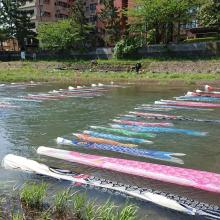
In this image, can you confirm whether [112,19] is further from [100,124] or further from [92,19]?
[100,124]

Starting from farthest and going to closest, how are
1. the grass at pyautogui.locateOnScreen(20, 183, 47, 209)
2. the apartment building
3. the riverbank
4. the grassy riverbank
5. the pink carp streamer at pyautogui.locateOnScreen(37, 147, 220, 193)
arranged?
the apartment building, the riverbank, the pink carp streamer at pyautogui.locateOnScreen(37, 147, 220, 193), the grass at pyautogui.locateOnScreen(20, 183, 47, 209), the grassy riverbank

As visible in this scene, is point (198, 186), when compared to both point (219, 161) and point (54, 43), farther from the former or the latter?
point (54, 43)

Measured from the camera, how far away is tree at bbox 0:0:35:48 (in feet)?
204

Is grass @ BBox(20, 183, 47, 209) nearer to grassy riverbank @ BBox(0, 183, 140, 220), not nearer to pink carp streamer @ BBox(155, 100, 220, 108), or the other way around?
grassy riverbank @ BBox(0, 183, 140, 220)

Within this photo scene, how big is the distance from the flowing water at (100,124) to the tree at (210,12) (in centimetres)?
1636

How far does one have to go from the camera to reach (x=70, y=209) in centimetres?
738

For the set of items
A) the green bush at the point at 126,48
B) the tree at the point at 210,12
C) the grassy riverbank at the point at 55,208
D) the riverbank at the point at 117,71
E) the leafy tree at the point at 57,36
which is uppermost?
the tree at the point at 210,12

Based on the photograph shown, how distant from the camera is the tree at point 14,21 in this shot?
62.2 metres

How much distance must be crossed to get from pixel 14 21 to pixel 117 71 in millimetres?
25741

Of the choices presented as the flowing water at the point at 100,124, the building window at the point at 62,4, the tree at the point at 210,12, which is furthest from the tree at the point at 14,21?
the flowing water at the point at 100,124

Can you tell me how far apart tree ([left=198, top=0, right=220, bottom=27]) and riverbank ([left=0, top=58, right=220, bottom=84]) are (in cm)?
596

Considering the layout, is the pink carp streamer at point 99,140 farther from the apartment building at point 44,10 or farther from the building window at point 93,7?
the apartment building at point 44,10

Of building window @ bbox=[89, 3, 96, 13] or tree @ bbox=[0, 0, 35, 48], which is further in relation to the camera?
building window @ bbox=[89, 3, 96, 13]

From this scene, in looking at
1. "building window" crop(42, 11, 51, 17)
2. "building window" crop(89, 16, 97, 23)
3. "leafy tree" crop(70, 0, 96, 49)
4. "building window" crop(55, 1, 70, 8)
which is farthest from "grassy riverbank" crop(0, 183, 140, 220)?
"building window" crop(55, 1, 70, 8)
